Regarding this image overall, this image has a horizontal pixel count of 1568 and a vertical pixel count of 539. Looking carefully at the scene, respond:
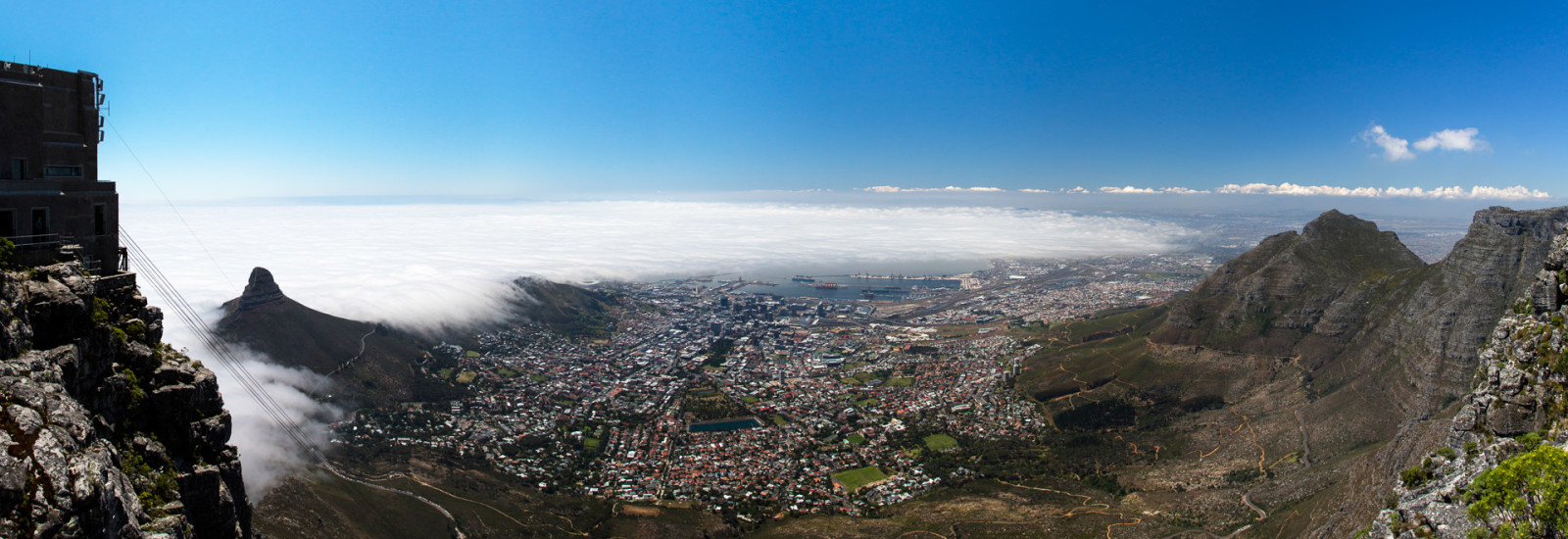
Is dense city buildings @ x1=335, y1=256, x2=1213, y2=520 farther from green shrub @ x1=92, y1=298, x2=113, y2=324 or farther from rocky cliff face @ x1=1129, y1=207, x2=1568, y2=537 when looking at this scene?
green shrub @ x1=92, y1=298, x2=113, y2=324

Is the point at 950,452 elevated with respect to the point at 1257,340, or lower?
lower

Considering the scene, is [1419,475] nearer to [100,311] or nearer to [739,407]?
[100,311]

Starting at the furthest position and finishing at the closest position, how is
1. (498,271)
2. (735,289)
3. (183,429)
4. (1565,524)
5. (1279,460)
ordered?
(735,289), (498,271), (1279,460), (183,429), (1565,524)

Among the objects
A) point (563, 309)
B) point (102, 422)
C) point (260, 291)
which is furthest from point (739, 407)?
point (102, 422)

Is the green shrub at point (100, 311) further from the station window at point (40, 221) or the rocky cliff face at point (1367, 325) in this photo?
the rocky cliff face at point (1367, 325)

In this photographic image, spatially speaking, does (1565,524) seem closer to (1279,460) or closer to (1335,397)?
(1279,460)

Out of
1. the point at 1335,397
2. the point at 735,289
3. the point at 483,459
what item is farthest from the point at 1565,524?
the point at 735,289

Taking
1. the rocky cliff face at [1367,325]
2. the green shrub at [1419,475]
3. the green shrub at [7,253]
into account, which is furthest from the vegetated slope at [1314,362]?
the green shrub at [7,253]
